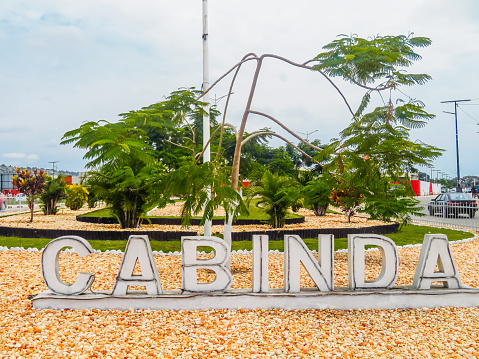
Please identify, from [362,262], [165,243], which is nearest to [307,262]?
[362,262]

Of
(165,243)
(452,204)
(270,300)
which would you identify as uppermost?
(452,204)

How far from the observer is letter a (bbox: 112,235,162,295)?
4395 mm

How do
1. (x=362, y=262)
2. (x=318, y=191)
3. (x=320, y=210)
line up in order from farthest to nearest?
(x=320, y=210) < (x=318, y=191) < (x=362, y=262)

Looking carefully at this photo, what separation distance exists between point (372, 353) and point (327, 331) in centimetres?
56

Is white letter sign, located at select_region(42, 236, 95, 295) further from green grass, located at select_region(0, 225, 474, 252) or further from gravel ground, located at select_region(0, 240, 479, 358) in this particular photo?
green grass, located at select_region(0, 225, 474, 252)

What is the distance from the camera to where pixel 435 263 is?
4695mm

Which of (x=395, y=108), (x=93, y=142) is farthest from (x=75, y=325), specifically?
(x=395, y=108)

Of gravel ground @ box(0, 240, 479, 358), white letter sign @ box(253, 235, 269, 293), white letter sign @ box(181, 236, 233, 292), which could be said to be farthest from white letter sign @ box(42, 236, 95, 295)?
white letter sign @ box(253, 235, 269, 293)

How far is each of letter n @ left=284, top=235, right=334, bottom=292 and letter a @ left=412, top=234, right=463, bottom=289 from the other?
115cm

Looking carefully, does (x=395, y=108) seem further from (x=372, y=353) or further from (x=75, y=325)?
(x=75, y=325)

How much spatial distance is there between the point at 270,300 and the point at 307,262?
64 centimetres

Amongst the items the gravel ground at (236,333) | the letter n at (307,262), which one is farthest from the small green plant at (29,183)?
the letter n at (307,262)

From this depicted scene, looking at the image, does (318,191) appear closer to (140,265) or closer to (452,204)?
(140,265)

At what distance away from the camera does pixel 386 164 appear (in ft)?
16.8
